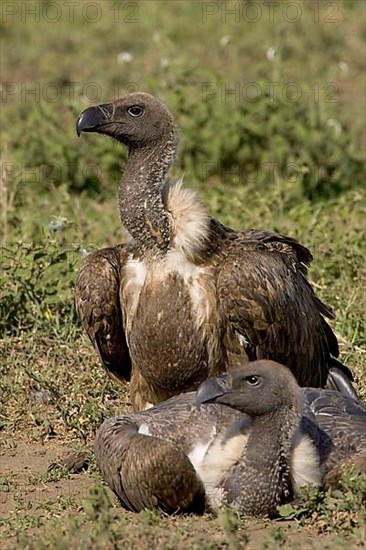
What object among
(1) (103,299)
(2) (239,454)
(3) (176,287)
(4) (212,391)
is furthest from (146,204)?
(2) (239,454)

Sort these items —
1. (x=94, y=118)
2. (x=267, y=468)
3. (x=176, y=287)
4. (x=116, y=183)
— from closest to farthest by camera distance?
(x=267, y=468) → (x=176, y=287) → (x=94, y=118) → (x=116, y=183)

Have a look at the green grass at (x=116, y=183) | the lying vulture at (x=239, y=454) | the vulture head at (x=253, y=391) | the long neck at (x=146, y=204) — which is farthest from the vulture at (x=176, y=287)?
the vulture head at (x=253, y=391)

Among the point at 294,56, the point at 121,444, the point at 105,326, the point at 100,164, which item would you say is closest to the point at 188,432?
the point at 121,444

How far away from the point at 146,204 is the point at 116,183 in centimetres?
418

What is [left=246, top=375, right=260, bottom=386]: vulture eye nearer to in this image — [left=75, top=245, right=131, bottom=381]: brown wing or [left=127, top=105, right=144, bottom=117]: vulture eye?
[left=75, top=245, right=131, bottom=381]: brown wing

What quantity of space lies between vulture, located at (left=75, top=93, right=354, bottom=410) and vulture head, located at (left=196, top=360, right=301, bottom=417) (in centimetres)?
79

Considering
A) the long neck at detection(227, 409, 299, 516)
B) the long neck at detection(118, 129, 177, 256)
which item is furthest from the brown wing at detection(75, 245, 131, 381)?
the long neck at detection(227, 409, 299, 516)

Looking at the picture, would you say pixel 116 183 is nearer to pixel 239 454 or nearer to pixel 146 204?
pixel 146 204

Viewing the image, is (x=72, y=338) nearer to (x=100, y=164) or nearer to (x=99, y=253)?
(x=99, y=253)

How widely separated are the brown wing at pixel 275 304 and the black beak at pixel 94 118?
0.81 m

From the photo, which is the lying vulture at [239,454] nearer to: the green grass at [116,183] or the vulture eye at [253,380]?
the vulture eye at [253,380]

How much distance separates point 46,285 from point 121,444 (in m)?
2.45

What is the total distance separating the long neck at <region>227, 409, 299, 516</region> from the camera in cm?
539

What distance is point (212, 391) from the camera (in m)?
5.43
